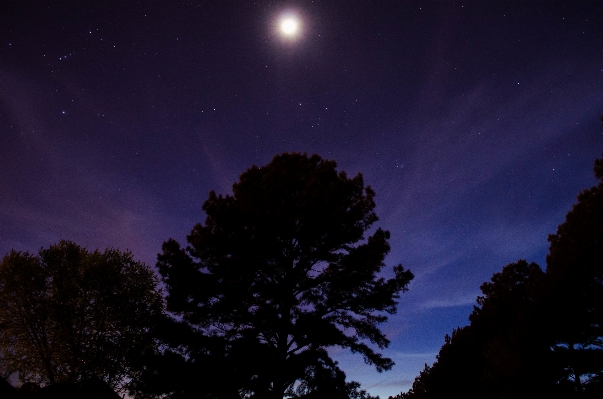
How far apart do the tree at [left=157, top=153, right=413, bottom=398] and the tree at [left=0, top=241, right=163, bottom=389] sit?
27.7ft

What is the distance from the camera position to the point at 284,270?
14.6m

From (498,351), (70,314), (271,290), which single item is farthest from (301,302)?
(70,314)

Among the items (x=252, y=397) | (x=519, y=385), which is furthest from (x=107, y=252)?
(x=519, y=385)

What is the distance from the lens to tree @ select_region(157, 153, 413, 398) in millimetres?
13633

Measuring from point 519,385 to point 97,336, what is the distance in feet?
88.7

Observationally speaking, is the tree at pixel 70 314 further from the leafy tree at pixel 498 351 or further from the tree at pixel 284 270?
the leafy tree at pixel 498 351

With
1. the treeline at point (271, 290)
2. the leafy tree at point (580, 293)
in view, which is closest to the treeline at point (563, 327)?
the leafy tree at point (580, 293)

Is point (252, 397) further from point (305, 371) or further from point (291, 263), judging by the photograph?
point (291, 263)

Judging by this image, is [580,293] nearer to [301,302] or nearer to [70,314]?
[301,302]

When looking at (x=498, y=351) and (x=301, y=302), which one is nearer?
(x=301, y=302)

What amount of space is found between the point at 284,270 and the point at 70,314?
18.4m

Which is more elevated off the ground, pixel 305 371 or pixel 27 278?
pixel 27 278

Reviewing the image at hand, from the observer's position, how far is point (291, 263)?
48.2 feet

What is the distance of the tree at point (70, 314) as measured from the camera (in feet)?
69.2
